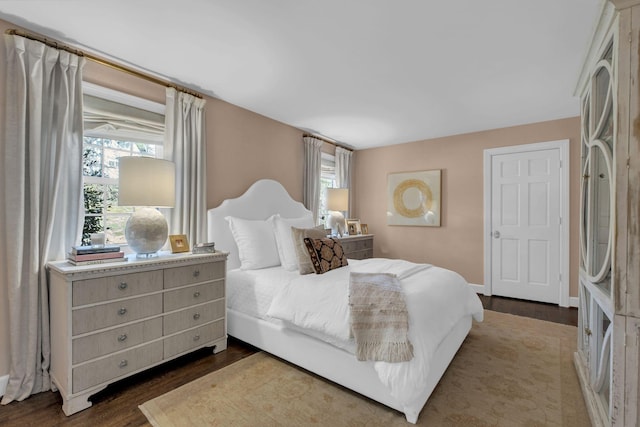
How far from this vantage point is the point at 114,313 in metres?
1.88

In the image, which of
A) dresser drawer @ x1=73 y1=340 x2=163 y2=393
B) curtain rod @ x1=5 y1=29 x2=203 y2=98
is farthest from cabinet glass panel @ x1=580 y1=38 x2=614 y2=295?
curtain rod @ x1=5 y1=29 x2=203 y2=98

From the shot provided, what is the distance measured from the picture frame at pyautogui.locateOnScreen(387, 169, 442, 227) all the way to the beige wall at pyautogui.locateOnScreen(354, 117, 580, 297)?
3.9 inches

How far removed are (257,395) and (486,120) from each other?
4063mm

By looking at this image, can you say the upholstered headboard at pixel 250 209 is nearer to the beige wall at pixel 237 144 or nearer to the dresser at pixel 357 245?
the beige wall at pixel 237 144

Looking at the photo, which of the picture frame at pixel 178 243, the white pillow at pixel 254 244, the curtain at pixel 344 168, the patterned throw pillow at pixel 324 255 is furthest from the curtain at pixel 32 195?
the curtain at pixel 344 168

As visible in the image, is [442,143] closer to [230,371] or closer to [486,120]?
[486,120]

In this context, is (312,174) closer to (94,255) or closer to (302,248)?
(302,248)

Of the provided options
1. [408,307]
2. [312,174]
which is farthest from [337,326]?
[312,174]

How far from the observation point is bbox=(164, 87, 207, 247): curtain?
8.98 feet

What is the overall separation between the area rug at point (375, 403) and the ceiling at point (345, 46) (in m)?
2.39

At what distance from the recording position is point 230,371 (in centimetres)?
219

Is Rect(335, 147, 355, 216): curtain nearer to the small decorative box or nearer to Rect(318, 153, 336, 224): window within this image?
Rect(318, 153, 336, 224): window

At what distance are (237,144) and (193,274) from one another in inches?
67.7

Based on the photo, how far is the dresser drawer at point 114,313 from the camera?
5.74 feet
